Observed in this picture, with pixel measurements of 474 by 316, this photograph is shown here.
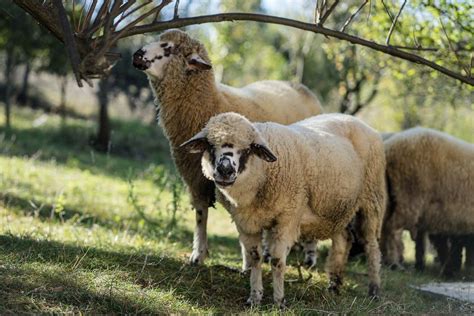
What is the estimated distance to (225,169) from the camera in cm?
540

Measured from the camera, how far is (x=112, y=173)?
14336 mm

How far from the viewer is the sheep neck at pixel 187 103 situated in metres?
7.24

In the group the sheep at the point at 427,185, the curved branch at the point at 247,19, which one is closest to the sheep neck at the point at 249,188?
the curved branch at the point at 247,19

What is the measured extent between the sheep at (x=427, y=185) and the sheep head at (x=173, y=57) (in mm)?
3317

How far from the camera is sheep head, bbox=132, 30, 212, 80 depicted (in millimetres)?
7160

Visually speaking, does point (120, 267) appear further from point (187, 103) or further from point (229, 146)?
point (187, 103)

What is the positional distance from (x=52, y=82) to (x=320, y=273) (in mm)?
24530

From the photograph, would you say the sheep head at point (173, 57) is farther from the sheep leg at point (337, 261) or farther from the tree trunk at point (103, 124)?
the tree trunk at point (103, 124)

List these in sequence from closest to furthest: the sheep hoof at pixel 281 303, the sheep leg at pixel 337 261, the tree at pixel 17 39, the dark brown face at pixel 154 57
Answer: the sheep hoof at pixel 281 303 → the sheep leg at pixel 337 261 → the dark brown face at pixel 154 57 → the tree at pixel 17 39

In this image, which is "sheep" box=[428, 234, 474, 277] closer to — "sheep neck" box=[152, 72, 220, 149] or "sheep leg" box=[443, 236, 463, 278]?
"sheep leg" box=[443, 236, 463, 278]

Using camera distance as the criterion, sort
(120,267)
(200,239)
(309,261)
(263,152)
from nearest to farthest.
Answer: (263,152)
(120,267)
(200,239)
(309,261)

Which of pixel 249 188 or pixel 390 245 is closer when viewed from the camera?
pixel 249 188

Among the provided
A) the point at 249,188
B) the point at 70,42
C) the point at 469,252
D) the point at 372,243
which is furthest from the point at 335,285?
the point at 70,42

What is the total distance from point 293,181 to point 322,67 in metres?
21.2
